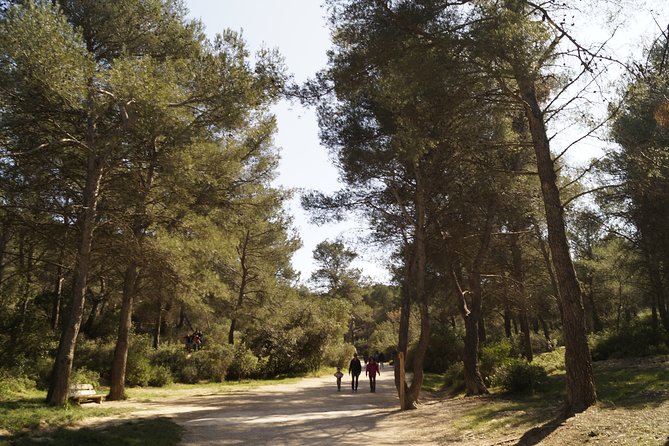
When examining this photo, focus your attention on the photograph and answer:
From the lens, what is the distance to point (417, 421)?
449 inches

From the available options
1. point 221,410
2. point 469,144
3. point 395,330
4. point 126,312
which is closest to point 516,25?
point 469,144

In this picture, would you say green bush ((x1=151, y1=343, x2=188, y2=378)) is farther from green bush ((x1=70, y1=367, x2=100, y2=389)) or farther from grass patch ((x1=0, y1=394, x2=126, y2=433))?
grass patch ((x1=0, y1=394, x2=126, y2=433))

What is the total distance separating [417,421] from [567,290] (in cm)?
495

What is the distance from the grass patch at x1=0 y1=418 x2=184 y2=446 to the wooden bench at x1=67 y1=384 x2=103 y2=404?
405cm

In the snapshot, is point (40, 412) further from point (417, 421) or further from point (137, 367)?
point (137, 367)

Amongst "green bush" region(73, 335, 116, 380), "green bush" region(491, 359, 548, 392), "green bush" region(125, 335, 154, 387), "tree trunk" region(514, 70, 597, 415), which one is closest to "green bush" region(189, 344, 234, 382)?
"green bush" region(125, 335, 154, 387)

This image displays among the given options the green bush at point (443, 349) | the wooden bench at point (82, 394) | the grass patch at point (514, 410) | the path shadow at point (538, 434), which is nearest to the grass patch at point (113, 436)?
the wooden bench at point (82, 394)

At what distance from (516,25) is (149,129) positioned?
25.6 ft

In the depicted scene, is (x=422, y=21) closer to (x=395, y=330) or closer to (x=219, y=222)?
(x=219, y=222)

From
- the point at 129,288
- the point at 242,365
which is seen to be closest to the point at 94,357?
the point at 129,288

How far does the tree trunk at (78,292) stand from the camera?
11602 millimetres

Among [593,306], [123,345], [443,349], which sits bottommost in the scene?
[443,349]

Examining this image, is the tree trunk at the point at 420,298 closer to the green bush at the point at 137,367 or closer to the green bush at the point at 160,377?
the green bush at the point at 137,367

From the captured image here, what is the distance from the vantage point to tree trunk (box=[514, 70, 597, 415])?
321 inches
